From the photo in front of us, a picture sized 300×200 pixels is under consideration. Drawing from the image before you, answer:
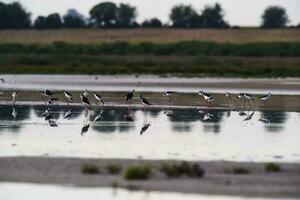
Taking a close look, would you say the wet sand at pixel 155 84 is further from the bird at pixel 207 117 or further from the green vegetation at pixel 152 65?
the bird at pixel 207 117

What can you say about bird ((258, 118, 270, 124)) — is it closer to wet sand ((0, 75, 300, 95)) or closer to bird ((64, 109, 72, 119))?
bird ((64, 109, 72, 119))

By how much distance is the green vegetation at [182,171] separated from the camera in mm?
22172

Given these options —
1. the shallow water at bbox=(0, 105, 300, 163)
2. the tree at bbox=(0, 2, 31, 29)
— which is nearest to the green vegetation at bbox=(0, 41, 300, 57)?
the tree at bbox=(0, 2, 31, 29)

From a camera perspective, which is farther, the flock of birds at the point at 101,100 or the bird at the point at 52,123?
the flock of birds at the point at 101,100

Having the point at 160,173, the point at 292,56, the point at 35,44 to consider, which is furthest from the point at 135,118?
the point at 35,44

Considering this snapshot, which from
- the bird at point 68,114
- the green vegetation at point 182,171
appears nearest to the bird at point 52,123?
the bird at point 68,114

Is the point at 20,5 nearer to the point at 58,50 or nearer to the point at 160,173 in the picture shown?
the point at 58,50

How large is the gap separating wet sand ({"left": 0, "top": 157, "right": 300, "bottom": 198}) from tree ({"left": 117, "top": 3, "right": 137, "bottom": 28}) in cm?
9766


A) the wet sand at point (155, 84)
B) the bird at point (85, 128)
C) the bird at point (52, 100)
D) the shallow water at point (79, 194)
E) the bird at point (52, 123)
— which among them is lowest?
the wet sand at point (155, 84)

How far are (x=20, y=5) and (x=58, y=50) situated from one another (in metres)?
30.6

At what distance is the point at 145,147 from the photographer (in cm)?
2808

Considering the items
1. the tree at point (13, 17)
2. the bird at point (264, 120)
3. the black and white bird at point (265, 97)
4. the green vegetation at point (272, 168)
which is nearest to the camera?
the green vegetation at point (272, 168)

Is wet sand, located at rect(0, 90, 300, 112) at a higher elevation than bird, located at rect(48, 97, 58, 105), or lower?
lower

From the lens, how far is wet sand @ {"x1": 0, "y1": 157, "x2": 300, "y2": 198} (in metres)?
21.0
